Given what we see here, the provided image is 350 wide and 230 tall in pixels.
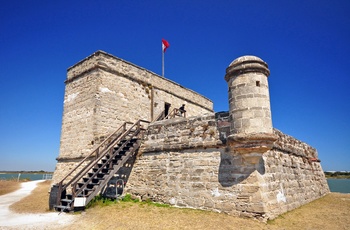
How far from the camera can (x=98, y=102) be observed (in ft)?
42.5

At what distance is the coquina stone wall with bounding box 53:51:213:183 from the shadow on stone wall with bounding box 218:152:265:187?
6754mm

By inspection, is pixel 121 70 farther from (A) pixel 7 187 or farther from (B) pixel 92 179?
(A) pixel 7 187

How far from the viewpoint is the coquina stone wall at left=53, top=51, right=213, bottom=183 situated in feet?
42.4

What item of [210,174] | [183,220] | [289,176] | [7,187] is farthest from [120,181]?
[7,187]

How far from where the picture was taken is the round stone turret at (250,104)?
24.0 ft

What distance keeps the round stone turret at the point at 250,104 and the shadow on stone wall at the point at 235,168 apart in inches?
21.3

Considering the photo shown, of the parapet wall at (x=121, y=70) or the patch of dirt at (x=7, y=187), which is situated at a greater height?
the parapet wall at (x=121, y=70)

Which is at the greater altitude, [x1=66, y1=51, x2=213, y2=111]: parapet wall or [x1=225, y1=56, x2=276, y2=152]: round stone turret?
[x1=66, y1=51, x2=213, y2=111]: parapet wall

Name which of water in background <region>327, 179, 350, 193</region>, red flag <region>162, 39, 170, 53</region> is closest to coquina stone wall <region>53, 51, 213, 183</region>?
red flag <region>162, 39, 170, 53</region>

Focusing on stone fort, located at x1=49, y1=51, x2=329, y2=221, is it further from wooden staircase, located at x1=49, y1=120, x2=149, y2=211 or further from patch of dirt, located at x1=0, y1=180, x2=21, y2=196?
patch of dirt, located at x1=0, y1=180, x2=21, y2=196

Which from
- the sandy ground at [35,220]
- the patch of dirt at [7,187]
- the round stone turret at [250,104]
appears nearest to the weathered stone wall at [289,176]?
the round stone turret at [250,104]

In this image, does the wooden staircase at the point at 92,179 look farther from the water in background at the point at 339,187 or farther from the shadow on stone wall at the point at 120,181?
the water in background at the point at 339,187

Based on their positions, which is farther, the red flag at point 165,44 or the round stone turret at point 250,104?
the red flag at point 165,44

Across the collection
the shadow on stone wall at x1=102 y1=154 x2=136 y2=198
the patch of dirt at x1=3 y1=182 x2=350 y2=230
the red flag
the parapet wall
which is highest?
the red flag
